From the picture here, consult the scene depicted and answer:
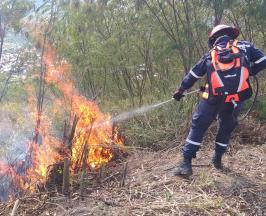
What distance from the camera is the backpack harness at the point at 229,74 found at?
15.3ft

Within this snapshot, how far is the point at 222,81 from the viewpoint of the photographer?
470 centimetres

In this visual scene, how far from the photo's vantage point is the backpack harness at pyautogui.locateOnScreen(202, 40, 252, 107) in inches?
183

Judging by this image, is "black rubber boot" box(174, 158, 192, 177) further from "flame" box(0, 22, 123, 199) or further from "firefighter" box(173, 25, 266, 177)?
"flame" box(0, 22, 123, 199)

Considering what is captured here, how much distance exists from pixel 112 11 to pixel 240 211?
896cm

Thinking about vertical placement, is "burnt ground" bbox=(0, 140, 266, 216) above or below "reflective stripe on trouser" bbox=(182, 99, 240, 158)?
below

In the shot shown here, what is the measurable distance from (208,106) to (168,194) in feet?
3.77

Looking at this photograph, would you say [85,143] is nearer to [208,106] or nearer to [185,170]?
[185,170]

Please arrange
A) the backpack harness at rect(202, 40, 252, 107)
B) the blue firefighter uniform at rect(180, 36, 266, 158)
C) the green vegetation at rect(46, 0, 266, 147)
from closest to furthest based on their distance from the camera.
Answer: the backpack harness at rect(202, 40, 252, 107) → the blue firefighter uniform at rect(180, 36, 266, 158) → the green vegetation at rect(46, 0, 266, 147)

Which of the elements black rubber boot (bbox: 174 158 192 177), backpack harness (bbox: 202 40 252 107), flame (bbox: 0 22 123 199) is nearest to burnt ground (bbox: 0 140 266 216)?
black rubber boot (bbox: 174 158 192 177)

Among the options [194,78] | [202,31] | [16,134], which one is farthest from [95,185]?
[202,31]

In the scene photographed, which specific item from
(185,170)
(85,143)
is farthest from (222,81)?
(85,143)

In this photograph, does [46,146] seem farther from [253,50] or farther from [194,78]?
[253,50]

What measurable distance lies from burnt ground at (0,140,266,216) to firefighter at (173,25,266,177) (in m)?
0.28

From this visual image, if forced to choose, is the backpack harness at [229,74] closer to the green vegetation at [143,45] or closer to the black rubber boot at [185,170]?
the black rubber boot at [185,170]
